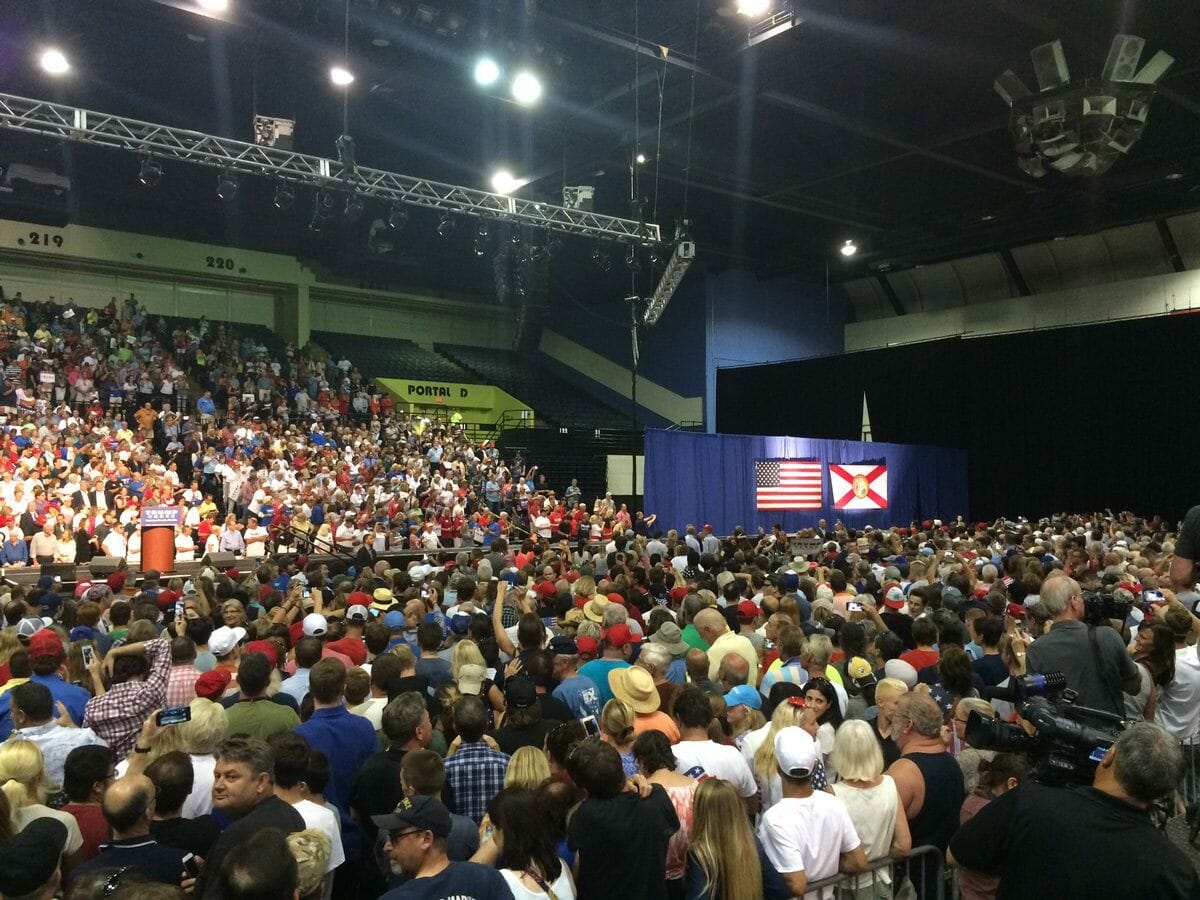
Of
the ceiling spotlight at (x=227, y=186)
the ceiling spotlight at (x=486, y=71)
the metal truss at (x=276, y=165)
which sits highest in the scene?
the ceiling spotlight at (x=486, y=71)

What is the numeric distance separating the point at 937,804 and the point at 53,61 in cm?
1597

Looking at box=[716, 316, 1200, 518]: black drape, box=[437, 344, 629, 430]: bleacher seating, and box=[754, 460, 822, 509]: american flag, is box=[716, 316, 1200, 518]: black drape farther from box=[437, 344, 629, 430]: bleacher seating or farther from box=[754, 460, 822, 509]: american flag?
box=[754, 460, 822, 509]: american flag

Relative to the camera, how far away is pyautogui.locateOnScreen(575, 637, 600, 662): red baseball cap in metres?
5.55

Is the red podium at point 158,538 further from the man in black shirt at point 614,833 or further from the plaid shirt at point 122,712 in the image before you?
the man in black shirt at point 614,833

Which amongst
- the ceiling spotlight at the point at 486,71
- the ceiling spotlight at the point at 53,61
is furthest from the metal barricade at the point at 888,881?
→ the ceiling spotlight at the point at 53,61

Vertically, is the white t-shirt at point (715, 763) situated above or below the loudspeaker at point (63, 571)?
below

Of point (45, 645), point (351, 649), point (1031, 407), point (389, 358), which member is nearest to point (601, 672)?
point (351, 649)

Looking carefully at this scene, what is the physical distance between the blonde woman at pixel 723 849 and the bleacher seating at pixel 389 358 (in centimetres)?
2540

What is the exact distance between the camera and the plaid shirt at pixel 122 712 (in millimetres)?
4340

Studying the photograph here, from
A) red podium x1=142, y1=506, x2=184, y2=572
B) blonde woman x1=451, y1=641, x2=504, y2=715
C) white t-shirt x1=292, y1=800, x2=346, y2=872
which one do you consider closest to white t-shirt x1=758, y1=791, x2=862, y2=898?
white t-shirt x1=292, y1=800, x2=346, y2=872

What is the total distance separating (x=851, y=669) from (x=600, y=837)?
2.48 metres

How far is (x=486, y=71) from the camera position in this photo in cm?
1243

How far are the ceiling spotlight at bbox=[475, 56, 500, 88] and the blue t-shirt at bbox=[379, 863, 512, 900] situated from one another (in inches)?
454

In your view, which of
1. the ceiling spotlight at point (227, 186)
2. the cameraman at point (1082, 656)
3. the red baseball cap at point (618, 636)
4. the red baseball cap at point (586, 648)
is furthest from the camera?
the ceiling spotlight at point (227, 186)
